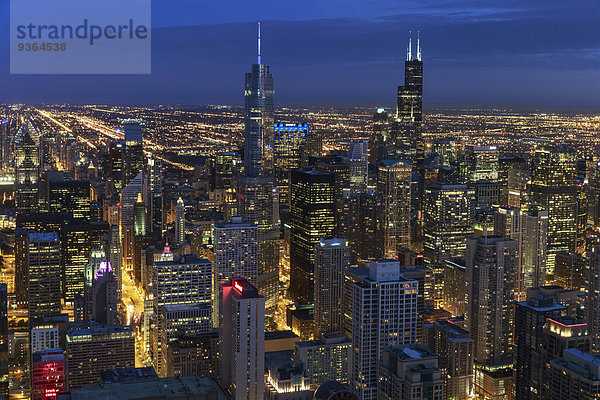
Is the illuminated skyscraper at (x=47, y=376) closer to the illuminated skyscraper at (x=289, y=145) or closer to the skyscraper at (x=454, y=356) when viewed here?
the skyscraper at (x=454, y=356)

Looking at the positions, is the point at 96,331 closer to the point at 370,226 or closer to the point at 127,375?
the point at 127,375

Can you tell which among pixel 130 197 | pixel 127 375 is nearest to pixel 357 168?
pixel 130 197

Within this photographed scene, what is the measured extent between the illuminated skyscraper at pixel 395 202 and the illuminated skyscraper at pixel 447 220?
121 cm

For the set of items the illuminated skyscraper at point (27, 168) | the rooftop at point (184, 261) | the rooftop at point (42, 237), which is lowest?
the rooftop at point (184, 261)

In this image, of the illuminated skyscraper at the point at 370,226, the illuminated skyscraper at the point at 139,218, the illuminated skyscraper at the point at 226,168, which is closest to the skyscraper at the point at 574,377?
the illuminated skyscraper at the point at 370,226

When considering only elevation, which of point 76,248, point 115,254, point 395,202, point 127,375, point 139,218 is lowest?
point 115,254

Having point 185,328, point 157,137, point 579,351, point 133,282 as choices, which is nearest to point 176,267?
point 185,328

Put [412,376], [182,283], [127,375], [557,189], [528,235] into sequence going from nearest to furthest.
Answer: [127,375] → [412,376] → [182,283] → [528,235] → [557,189]

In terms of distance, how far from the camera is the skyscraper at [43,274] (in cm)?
3356

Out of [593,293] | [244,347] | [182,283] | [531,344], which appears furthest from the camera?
[182,283]

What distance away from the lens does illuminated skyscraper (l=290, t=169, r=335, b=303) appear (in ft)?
124

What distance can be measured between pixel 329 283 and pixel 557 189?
1923cm

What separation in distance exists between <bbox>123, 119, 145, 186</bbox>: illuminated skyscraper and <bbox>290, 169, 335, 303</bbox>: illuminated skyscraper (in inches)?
629

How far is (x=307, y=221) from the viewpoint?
133ft
